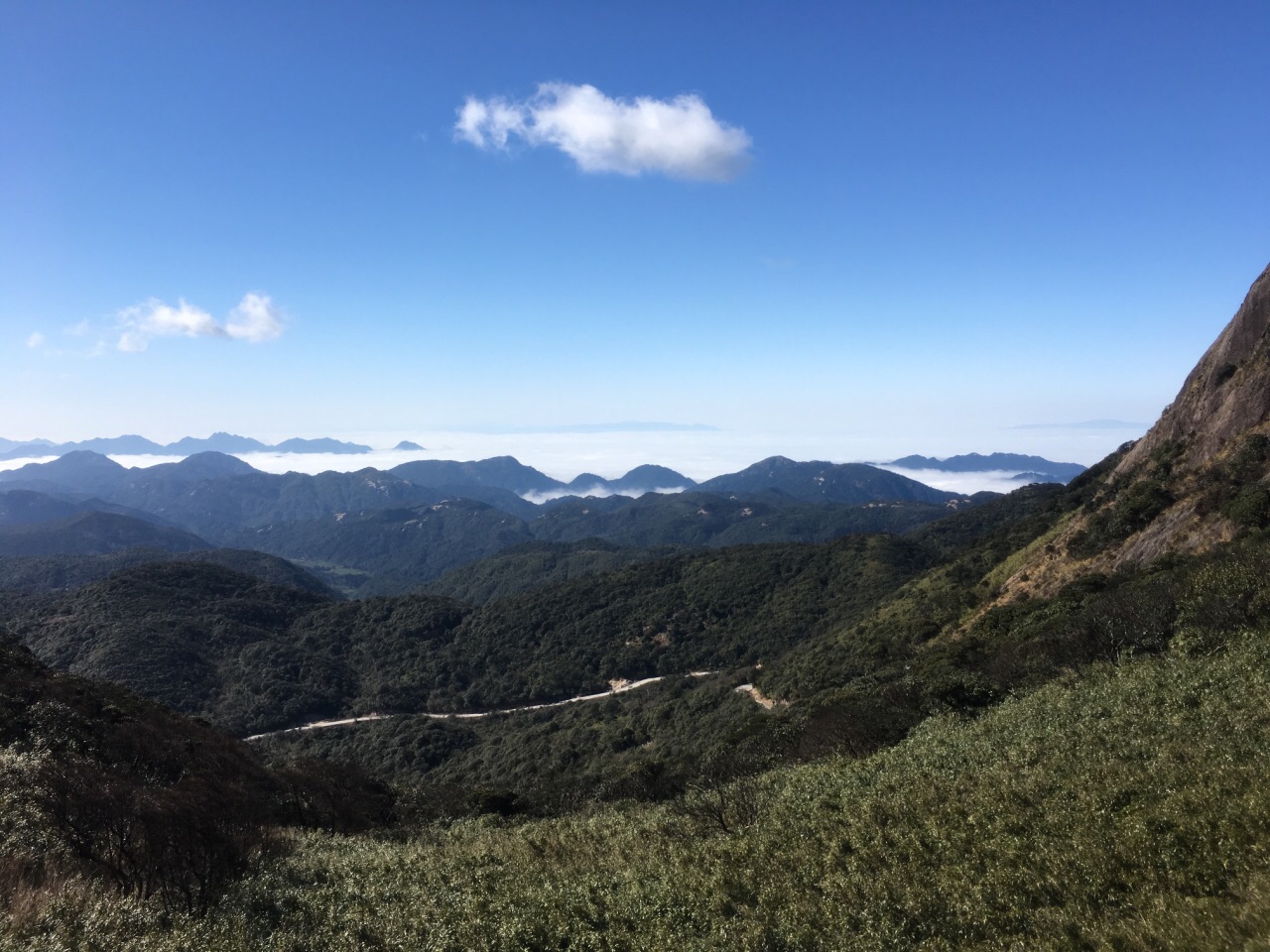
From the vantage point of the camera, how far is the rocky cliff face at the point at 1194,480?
34.1 meters

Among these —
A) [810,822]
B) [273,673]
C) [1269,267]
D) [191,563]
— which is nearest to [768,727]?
[810,822]

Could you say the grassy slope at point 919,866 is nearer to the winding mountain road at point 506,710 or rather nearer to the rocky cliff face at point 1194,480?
the rocky cliff face at point 1194,480

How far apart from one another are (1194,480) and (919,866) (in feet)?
134

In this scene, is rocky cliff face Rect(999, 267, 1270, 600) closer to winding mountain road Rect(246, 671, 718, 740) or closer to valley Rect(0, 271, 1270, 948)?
valley Rect(0, 271, 1270, 948)

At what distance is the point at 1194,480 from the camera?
3909 centimetres

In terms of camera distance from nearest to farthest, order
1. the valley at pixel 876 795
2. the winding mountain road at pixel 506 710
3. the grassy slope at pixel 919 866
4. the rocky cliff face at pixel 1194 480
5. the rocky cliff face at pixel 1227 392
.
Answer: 1. the grassy slope at pixel 919 866
2. the valley at pixel 876 795
3. the rocky cliff face at pixel 1194 480
4. the rocky cliff face at pixel 1227 392
5. the winding mountain road at pixel 506 710

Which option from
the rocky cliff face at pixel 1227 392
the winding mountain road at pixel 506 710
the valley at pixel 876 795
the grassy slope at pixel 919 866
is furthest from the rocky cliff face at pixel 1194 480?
the winding mountain road at pixel 506 710

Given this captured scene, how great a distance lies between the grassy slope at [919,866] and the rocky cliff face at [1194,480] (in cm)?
1873

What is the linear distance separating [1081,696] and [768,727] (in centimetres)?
1965

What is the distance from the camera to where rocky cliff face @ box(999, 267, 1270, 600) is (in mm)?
34094

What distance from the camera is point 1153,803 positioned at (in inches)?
478

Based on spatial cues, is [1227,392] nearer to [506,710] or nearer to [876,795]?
[876,795]

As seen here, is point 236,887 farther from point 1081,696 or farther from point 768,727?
point 768,727

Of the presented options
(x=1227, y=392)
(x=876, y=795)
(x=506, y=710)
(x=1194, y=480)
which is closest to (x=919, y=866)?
(x=876, y=795)
